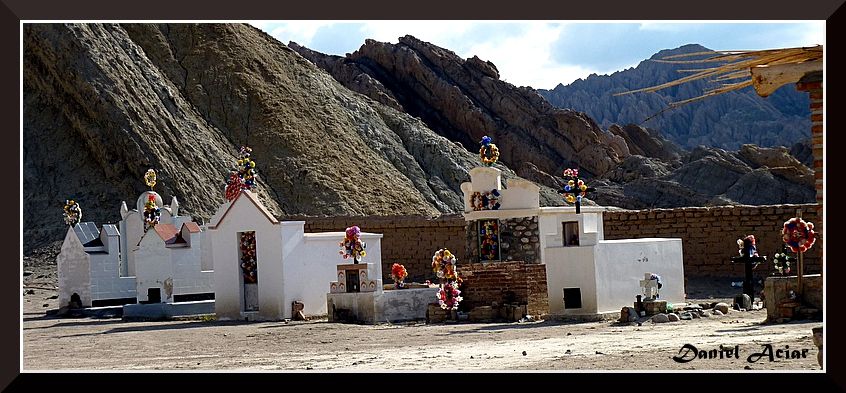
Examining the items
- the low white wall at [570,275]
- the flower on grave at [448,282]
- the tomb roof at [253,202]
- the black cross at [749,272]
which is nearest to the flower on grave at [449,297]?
the flower on grave at [448,282]

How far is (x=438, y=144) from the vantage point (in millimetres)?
60531

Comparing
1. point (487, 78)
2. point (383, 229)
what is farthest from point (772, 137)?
point (383, 229)

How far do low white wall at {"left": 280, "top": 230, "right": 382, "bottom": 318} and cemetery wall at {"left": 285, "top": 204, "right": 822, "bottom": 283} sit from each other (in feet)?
9.37

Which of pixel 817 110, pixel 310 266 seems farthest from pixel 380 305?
pixel 817 110

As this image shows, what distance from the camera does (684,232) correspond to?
2741 cm

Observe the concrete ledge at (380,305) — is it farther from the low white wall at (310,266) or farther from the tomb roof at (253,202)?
the tomb roof at (253,202)

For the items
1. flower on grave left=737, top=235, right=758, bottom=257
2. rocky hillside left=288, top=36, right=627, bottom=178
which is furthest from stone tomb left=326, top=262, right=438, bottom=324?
rocky hillside left=288, top=36, right=627, bottom=178

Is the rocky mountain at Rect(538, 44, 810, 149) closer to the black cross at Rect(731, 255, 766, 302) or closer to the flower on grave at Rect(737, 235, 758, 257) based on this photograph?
the flower on grave at Rect(737, 235, 758, 257)

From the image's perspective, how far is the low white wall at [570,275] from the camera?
65.9 feet

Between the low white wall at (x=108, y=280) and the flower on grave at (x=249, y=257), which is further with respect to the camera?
the low white wall at (x=108, y=280)

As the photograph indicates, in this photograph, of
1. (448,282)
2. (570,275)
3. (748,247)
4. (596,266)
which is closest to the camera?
(596,266)

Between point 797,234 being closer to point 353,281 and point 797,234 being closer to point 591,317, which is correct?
point 591,317

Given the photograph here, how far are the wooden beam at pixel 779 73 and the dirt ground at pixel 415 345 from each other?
9.88 feet
